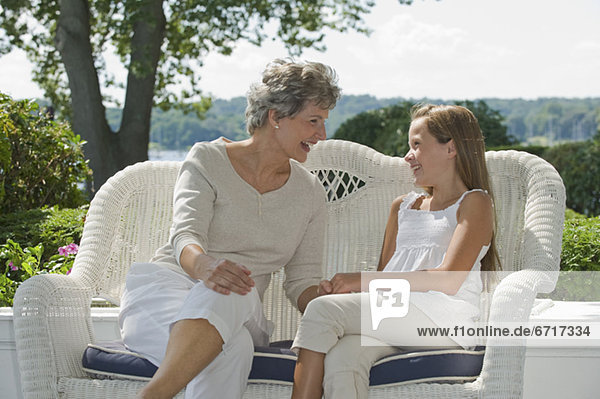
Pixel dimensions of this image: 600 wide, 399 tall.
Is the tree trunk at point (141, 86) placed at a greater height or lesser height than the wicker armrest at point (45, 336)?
greater

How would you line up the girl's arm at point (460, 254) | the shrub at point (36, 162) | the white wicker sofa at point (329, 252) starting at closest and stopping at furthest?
1. the white wicker sofa at point (329, 252)
2. the girl's arm at point (460, 254)
3. the shrub at point (36, 162)

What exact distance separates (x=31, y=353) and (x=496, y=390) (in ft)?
4.50

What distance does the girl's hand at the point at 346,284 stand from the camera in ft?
7.25

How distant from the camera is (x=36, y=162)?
4398 mm

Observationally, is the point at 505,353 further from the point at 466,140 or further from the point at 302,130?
the point at 302,130

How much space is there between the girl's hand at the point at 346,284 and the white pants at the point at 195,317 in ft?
0.81

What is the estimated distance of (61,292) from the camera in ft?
7.59

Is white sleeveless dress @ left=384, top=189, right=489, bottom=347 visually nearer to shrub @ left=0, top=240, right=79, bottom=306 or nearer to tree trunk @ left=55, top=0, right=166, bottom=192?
shrub @ left=0, top=240, right=79, bottom=306

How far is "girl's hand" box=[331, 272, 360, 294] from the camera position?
87.0 inches

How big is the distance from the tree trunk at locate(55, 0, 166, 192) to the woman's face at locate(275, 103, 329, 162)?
5.50m

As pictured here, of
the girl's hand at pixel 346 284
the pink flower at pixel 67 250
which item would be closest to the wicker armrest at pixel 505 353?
the girl's hand at pixel 346 284

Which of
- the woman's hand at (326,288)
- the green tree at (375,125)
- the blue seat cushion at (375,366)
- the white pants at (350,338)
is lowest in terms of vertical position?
the blue seat cushion at (375,366)

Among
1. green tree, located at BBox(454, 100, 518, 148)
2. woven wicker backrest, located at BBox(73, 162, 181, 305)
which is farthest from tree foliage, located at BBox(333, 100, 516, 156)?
woven wicker backrest, located at BBox(73, 162, 181, 305)

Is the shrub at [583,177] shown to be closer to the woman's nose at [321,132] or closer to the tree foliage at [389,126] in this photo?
the tree foliage at [389,126]
